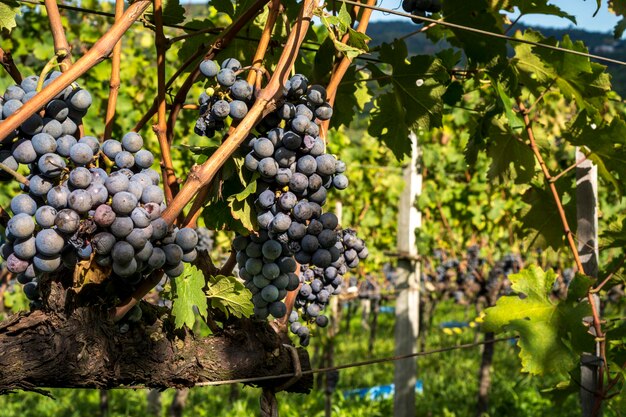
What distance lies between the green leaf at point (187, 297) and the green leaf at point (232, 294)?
78 mm

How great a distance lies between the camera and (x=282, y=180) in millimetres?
1428

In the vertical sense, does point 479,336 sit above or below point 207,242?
below

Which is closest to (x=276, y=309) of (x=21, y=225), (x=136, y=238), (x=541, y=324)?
(x=136, y=238)

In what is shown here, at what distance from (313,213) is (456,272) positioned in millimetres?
7852

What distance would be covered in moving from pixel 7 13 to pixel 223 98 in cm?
59

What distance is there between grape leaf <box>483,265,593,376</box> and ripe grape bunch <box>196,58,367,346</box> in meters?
0.95

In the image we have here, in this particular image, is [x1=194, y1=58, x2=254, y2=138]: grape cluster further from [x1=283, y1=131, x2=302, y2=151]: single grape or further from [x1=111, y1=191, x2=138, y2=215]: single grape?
[x1=111, y1=191, x2=138, y2=215]: single grape

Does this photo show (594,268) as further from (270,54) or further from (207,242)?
(207,242)

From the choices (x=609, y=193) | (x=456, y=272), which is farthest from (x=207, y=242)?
(x=609, y=193)

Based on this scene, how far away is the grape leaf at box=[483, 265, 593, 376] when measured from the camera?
A: 2232 millimetres

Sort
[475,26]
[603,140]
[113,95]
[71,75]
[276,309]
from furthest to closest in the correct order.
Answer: [603,140] < [475,26] < [276,309] < [113,95] < [71,75]

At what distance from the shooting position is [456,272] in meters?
9.08

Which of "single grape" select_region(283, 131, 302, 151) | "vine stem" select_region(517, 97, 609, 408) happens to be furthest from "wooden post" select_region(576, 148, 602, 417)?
"single grape" select_region(283, 131, 302, 151)

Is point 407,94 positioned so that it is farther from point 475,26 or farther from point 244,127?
point 244,127
